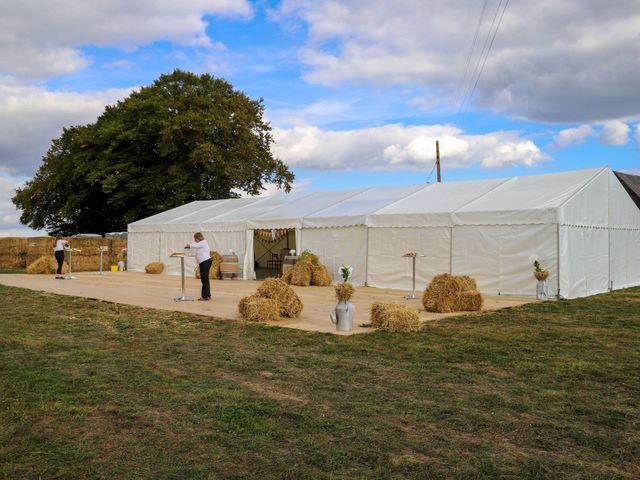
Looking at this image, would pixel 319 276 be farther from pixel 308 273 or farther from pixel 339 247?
pixel 339 247

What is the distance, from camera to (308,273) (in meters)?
17.1

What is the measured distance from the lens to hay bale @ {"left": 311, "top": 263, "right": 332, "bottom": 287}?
17.2m

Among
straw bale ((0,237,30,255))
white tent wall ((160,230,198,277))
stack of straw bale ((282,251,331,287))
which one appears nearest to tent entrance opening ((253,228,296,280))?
white tent wall ((160,230,198,277))

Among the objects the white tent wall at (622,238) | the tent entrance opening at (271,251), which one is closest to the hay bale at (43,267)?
the tent entrance opening at (271,251)

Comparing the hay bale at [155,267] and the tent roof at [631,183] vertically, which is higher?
the tent roof at [631,183]

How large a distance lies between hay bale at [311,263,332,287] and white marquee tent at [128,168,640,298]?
1.50 feet

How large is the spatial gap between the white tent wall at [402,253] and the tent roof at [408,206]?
9.6 inches

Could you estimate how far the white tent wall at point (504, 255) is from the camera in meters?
13.3

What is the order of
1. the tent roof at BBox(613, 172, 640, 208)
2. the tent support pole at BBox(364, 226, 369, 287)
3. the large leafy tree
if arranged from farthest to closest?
the large leafy tree, the tent roof at BBox(613, 172, 640, 208), the tent support pole at BBox(364, 226, 369, 287)

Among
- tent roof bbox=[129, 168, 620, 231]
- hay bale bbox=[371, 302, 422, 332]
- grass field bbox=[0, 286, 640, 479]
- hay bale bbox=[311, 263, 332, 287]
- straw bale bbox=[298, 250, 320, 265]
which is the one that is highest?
tent roof bbox=[129, 168, 620, 231]

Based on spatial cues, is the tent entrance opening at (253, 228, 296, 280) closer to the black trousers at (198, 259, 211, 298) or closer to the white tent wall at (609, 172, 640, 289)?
the black trousers at (198, 259, 211, 298)

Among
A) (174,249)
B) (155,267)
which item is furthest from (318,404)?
(155,267)

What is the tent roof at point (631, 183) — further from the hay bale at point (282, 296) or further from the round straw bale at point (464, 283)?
the hay bale at point (282, 296)

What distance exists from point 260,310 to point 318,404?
4732 mm
